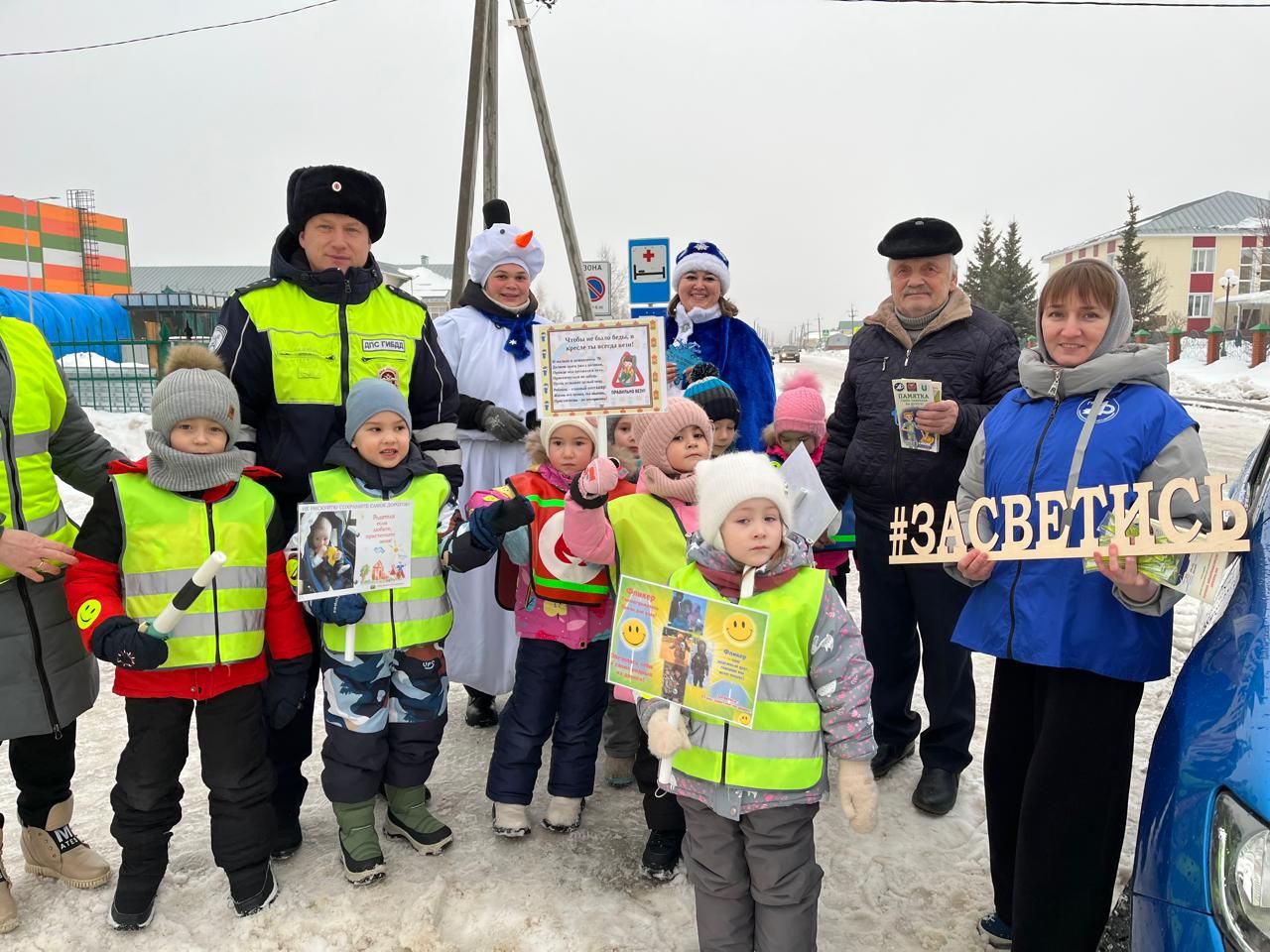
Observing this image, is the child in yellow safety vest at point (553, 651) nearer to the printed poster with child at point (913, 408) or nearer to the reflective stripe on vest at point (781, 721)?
the reflective stripe on vest at point (781, 721)

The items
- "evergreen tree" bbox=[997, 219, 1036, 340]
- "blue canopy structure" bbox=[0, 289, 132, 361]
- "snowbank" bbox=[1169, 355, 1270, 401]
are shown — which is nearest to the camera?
"blue canopy structure" bbox=[0, 289, 132, 361]

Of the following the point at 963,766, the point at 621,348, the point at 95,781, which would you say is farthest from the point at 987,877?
Answer: the point at 95,781

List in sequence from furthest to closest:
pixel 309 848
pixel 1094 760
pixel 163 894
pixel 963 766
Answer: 1. pixel 963 766
2. pixel 309 848
3. pixel 163 894
4. pixel 1094 760

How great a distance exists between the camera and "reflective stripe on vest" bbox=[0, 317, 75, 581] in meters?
2.68

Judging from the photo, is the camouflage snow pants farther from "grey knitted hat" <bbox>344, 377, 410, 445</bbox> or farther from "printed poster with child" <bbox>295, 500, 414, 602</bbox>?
"grey knitted hat" <bbox>344, 377, 410, 445</bbox>

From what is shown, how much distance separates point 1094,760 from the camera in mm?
2189

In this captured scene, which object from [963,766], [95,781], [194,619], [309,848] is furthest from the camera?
[95,781]

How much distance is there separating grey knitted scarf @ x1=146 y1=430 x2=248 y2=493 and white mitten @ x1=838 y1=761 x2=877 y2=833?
83.3 inches

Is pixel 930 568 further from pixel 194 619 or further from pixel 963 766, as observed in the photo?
pixel 194 619

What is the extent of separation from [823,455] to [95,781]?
11.7ft

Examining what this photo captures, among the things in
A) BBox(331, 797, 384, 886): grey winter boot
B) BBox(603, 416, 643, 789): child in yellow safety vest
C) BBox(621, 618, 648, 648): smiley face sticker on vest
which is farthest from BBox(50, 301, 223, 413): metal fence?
BBox(621, 618, 648, 648): smiley face sticker on vest

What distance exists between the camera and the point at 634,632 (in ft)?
7.80

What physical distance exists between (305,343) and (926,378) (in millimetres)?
2414

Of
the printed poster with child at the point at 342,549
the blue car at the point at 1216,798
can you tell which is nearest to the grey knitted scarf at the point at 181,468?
the printed poster with child at the point at 342,549
